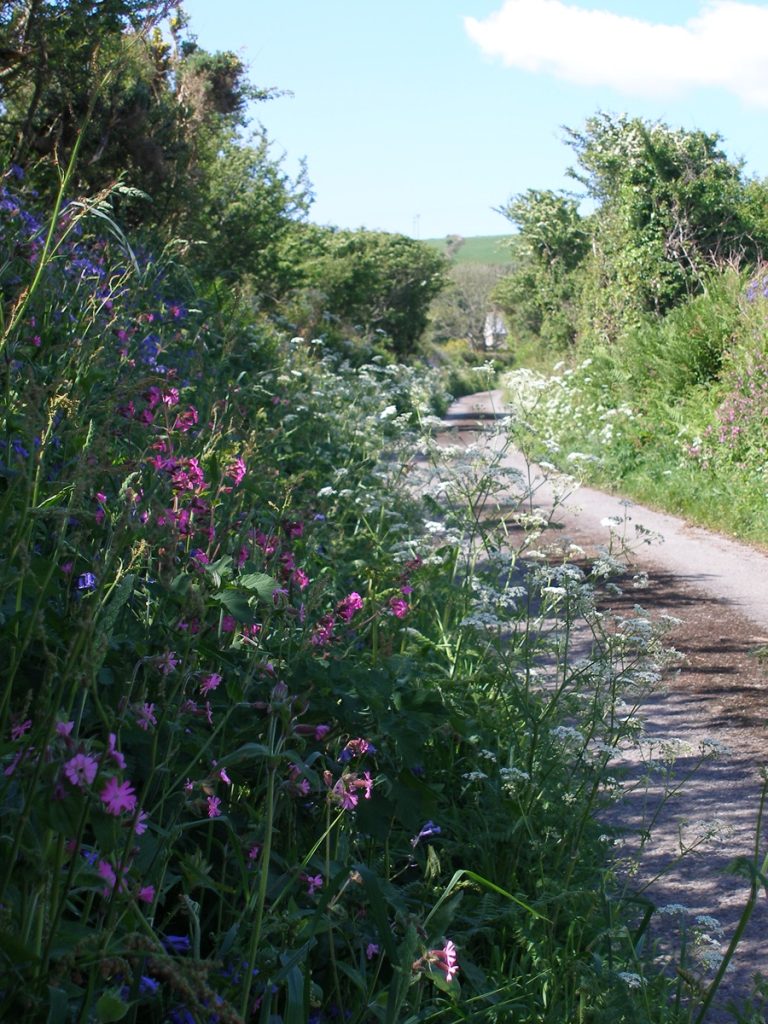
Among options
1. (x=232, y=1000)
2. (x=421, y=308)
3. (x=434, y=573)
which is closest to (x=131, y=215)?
(x=434, y=573)

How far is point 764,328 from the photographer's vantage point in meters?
12.8

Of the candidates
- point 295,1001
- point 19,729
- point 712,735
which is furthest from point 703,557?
point 19,729

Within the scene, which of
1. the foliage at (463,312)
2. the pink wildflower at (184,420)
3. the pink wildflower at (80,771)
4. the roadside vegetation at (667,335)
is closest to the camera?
the pink wildflower at (80,771)

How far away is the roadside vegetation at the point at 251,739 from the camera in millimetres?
1399

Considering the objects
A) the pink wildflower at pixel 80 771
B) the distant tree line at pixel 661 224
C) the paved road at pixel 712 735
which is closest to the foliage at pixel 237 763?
the pink wildflower at pixel 80 771

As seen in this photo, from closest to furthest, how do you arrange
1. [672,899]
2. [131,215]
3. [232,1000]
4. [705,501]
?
[232,1000]
[672,899]
[131,215]
[705,501]

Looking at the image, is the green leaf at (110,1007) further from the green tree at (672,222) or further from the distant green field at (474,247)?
the distant green field at (474,247)

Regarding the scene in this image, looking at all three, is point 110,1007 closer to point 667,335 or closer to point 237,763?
point 237,763

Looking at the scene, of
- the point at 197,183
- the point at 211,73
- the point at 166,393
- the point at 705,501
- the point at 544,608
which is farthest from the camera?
the point at 211,73

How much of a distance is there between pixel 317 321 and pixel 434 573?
675 inches

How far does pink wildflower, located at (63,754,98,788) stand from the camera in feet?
3.66

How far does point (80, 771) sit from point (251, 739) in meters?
1.49

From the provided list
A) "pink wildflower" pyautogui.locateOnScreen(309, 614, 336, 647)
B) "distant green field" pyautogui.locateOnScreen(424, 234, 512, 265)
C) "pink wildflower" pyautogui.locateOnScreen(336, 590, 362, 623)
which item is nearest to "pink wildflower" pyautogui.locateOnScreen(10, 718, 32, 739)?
"pink wildflower" pyautogui.locateOnScreen(309, 614, 336, 647)

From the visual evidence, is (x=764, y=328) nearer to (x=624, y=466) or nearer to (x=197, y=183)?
(x=624, y=466)
